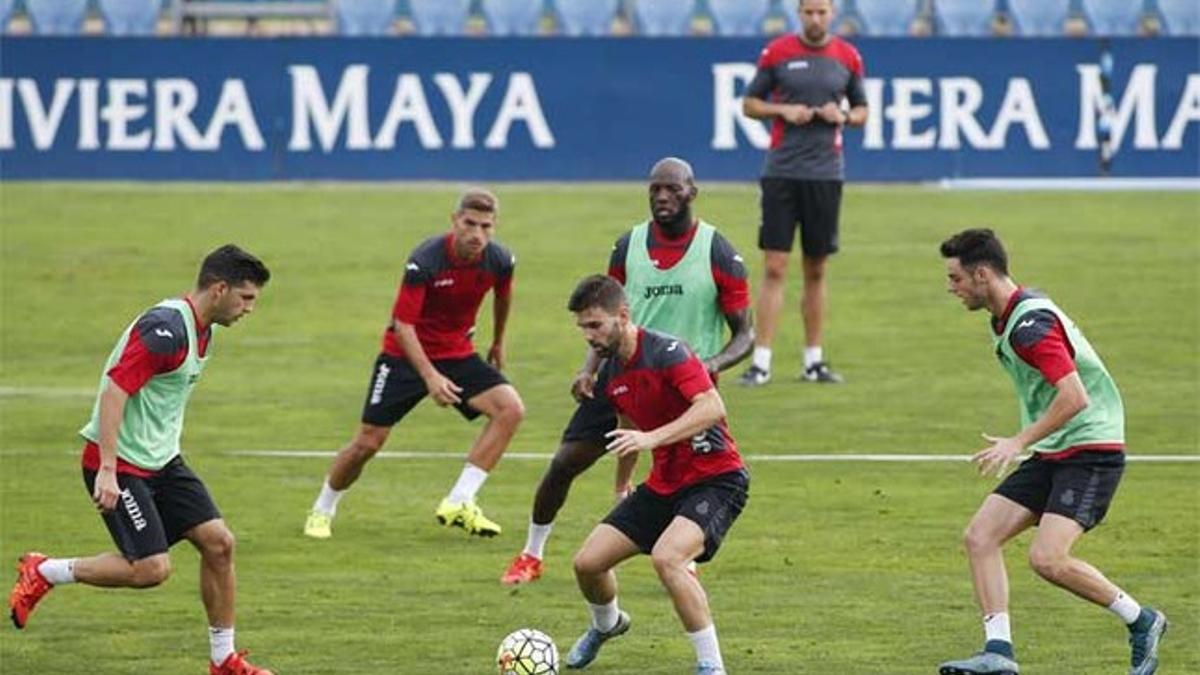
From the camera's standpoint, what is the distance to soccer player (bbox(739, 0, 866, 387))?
21422 mm

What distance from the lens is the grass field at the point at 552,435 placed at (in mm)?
13492

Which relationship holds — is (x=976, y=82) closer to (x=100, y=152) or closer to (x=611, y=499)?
(x=100, y=152)

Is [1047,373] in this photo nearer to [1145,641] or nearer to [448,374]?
[1145,641]

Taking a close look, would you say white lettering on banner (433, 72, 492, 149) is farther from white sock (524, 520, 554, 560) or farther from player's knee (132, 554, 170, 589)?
player's knee (132, 554, 170, 589)

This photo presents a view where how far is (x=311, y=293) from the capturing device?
2675cm

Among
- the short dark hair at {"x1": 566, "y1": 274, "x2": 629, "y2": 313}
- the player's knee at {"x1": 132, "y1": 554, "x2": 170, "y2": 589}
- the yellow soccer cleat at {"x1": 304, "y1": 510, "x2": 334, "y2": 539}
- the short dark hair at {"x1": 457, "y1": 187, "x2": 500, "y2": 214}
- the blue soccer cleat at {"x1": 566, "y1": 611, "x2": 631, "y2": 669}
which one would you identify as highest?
the short dark hair at {"x1": 457, "y1": 187, "x2": 500, "y2": 214}

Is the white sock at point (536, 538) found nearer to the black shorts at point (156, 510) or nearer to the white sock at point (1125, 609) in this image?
the black shorts at point (156, 510)

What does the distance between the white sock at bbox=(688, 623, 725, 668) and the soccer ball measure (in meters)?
0.64

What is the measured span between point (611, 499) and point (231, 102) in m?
17.8

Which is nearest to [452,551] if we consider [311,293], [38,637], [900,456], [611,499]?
[611,499]

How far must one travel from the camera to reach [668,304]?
1466 centimetres

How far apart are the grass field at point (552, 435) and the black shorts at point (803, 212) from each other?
1.16 m

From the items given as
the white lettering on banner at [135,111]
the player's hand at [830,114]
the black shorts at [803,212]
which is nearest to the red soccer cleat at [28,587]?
the black shorts at [803,212]

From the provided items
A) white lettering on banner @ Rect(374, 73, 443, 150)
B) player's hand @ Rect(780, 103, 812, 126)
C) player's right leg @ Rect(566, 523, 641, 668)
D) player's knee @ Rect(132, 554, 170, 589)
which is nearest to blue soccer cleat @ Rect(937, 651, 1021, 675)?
player's right leg @ Rect(566, 523, 641, 668)
